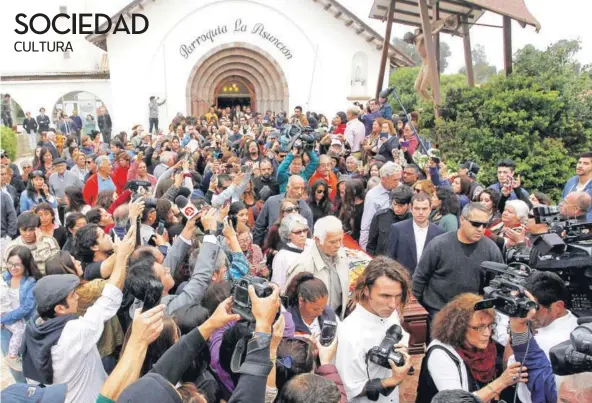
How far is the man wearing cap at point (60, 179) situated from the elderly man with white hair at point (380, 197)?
14.1 feet

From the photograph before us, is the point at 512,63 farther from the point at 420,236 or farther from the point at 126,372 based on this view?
the point at 126,372

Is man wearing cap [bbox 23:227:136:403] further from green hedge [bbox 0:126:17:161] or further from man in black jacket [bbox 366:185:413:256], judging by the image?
green hedge [bbox 0:126:17:161]

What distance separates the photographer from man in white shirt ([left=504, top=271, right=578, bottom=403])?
10.9 ft

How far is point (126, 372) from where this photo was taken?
2547mm

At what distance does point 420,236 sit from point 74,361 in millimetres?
3232

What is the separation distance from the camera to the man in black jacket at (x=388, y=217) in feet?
18.8

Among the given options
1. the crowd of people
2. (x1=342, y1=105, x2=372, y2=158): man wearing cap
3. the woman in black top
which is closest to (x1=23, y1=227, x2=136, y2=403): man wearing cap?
the crowd of people

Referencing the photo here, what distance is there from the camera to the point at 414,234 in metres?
5.26

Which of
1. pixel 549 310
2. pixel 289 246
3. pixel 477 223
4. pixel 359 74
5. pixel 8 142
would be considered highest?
pixel 359 74

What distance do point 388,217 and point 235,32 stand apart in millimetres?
17998

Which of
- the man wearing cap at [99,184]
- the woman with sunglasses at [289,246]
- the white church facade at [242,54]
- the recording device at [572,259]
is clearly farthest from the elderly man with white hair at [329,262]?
the white church facade at [242,54]

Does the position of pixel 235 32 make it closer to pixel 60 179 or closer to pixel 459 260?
pixel 60 179

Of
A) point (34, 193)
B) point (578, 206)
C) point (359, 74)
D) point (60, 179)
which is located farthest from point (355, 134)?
point (359, 74)

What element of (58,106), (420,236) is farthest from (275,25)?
(420,236)
